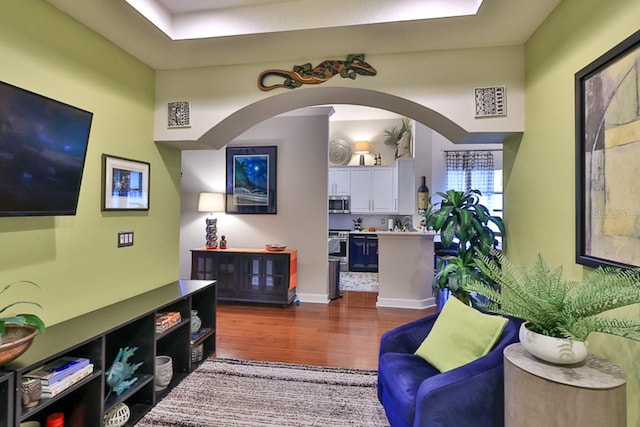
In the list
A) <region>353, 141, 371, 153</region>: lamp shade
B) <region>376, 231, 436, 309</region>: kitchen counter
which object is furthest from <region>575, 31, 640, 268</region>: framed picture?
<region>353, 141, 371, 153</region>: lamp shade

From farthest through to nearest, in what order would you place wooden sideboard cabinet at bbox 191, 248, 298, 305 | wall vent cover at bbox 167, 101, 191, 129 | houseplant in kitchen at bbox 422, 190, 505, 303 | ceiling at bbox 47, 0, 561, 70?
wooden sideboard cabinet at bbox 191, 248, 298, 305 → wall vent cover at bbox 167, 101, 191, 129 → houseplant in kitchen at bbox 422, 190, 505, 303 → ceiling at bbox 47, 0, 561, 70

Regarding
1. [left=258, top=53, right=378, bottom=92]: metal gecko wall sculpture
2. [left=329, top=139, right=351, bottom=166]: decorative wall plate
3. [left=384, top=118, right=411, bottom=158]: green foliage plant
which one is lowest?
[left=258, top=53, right=378, bottom=92]: metal gecko wall sculpture

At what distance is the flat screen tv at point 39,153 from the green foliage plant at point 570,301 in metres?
2.36

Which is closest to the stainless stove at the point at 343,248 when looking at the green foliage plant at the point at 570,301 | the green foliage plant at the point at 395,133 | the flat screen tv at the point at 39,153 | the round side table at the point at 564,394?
the green foliage plant at the point at 395,133

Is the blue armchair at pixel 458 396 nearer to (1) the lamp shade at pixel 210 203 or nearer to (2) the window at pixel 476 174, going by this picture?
(1) the lamp shade at pixel 210 203

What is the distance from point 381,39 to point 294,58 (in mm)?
714

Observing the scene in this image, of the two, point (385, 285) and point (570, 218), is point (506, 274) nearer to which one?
point (570, 218)

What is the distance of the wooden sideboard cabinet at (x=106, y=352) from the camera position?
60.1 inches

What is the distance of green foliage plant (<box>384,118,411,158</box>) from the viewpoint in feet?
26.0

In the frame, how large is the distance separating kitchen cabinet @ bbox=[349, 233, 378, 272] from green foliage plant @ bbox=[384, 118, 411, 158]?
2.06m

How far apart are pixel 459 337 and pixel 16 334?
225cm

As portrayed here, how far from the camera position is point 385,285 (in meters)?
4.96

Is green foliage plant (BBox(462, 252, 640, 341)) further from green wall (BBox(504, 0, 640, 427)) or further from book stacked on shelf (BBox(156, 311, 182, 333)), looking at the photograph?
book stacked on shelf (BBox(156, 311, 182, 333))

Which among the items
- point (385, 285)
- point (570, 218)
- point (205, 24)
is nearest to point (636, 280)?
point (570, 218)
